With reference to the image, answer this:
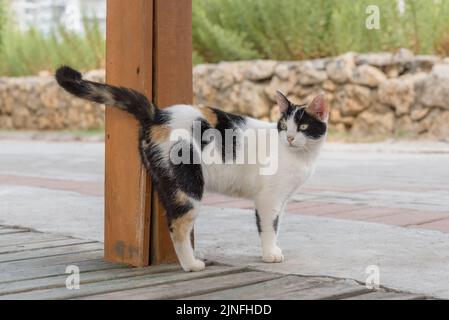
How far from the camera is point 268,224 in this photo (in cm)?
307

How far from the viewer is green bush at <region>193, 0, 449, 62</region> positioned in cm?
1031

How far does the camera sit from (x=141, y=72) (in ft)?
9.71

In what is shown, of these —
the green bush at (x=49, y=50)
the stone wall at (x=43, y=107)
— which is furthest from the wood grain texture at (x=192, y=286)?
the green bush at (x=49, y=50)

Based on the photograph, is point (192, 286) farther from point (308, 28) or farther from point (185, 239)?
point (308, 28)

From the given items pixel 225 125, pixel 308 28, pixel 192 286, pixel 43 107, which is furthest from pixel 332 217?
pixel 43 107

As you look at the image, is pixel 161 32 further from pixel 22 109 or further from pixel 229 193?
pixel 22 109

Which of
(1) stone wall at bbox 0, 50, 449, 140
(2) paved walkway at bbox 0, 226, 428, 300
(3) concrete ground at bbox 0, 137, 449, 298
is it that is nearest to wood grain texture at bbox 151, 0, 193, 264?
(2) paved walkway at bbox 0, 226, 428, 300

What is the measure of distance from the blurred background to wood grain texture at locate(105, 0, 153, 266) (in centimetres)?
634

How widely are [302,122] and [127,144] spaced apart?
776 millimetres

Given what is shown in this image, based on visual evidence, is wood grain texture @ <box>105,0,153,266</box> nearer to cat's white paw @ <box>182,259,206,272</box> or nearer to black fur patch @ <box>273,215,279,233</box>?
cat's white paw @ <box>182,259,206,272</box>

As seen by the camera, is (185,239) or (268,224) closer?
(185,239)

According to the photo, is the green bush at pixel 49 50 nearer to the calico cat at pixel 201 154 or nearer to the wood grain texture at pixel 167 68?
the wood grain texture at pixel 167 68
